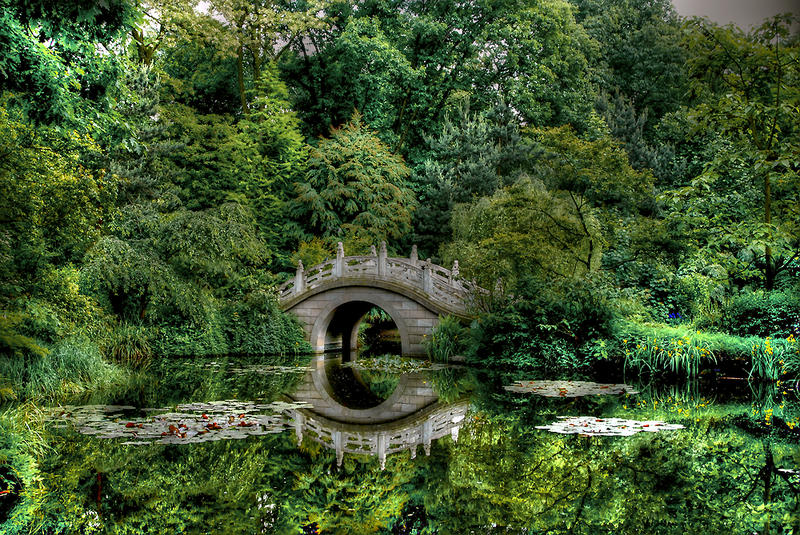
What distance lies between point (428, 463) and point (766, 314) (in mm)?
9571

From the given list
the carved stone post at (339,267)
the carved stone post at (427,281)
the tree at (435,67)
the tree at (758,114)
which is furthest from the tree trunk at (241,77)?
the tree at (758,114)

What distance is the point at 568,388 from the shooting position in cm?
1041

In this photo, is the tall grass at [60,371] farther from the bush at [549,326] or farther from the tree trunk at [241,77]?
the tree trunk at [241,77]

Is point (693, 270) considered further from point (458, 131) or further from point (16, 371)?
Result: point (458, 131)

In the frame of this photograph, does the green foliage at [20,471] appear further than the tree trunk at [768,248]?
No

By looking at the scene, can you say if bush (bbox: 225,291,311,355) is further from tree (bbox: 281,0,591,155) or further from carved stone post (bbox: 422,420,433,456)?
carved stone post (bbox: 422,420,433,456)

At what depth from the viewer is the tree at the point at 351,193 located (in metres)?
22.6

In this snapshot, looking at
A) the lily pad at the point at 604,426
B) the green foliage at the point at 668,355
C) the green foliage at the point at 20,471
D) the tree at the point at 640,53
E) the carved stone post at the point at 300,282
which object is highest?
the tree at the point at 640,53

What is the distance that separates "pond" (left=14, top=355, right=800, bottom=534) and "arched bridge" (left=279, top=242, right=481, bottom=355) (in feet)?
25.4

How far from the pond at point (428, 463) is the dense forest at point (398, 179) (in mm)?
1042

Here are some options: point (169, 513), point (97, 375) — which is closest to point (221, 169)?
point (97, 375)

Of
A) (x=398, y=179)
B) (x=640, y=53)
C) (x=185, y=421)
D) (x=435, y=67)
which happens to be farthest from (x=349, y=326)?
(x=640, y=53)

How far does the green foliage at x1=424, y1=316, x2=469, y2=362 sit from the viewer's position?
15.9m

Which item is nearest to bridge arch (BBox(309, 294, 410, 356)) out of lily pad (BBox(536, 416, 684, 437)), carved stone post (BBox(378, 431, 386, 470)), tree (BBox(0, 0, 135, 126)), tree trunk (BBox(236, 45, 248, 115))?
tree trunk (BBox(236, 45, 248, 115))
